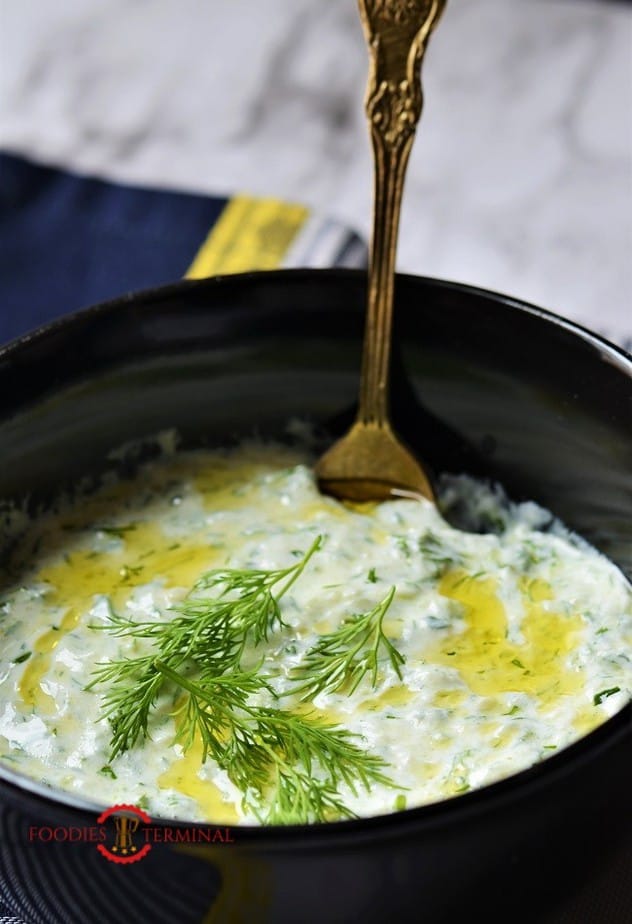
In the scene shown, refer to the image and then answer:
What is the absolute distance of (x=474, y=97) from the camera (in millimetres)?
3434

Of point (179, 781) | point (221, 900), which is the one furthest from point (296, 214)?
point (221, 900)

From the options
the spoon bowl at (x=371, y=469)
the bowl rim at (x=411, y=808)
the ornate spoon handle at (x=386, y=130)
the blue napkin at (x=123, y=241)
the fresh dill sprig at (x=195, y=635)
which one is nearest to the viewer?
the bowl rim at (x=411, y=808)

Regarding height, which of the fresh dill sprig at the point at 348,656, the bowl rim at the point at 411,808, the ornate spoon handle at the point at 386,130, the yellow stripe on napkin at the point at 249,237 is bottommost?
the bowl rim at the point at 411,808

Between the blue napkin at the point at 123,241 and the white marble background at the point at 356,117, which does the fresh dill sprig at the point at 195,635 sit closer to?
the blue napkin at the point at 123,241

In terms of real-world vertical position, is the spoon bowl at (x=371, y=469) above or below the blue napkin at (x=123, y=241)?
below

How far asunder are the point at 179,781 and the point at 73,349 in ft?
2.22

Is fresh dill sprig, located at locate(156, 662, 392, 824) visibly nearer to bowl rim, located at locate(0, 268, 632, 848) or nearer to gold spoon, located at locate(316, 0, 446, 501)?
bowl rim, located at locate(0, 268, 632, 848)

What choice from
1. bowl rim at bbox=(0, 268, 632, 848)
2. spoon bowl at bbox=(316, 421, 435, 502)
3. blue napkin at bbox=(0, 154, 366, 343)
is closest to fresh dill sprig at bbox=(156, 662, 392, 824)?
bowl rim at bbox=(0, 268, 632, 848)

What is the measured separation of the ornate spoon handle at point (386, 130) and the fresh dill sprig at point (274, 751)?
565 mm

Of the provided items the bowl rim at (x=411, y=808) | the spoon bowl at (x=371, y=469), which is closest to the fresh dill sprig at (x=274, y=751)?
the bowl rim at (x=411, y=808)

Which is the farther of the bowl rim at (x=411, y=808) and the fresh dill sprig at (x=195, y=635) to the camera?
the fresh dill sprig at (x=195, y=635)

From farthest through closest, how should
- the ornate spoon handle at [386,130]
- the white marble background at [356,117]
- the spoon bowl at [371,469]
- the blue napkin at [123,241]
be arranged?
the white marble background at [356,117]
the blue napkin at [123,241]
the spoon bowl at [371,469]
the ornate spoon handle at [386,130]

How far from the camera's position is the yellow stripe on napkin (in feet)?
8.84

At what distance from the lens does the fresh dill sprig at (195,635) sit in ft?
5.15
